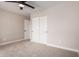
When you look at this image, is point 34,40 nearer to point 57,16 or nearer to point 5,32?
point 5,32

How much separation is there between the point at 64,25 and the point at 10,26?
3.88 metres

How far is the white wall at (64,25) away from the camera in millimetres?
3414

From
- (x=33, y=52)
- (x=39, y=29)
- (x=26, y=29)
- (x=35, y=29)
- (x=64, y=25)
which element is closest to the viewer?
(x=33, y=52)

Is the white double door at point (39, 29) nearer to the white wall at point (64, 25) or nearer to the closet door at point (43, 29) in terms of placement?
the closet door at point (43, 29)

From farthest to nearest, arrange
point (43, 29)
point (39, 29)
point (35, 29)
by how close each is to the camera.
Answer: point (35, 29) → point (39, 29) → point (43, 29)

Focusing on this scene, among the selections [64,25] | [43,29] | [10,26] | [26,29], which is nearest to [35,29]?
[43,29]

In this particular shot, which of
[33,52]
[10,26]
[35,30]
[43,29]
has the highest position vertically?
[10,26]

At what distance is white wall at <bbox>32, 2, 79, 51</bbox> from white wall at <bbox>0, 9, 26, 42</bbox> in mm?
2782

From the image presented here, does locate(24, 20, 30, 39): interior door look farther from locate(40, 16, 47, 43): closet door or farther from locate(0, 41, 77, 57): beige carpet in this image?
locate(0, 41, 77, 57): beige carpet

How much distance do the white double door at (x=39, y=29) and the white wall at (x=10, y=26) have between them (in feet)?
4.45

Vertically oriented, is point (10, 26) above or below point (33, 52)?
above

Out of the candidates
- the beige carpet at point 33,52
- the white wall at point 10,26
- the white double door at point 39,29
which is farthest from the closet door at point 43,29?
the white wall at point 10,26

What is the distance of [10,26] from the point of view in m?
5.32

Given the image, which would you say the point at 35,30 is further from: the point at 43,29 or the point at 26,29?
the point at 26,29
